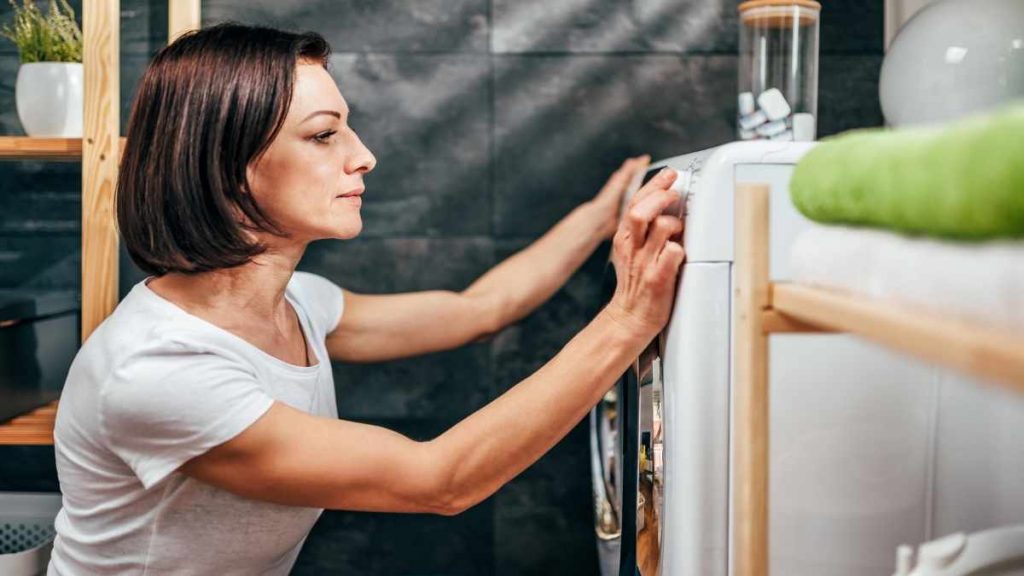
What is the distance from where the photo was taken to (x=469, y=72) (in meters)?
1.98

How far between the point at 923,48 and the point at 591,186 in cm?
75

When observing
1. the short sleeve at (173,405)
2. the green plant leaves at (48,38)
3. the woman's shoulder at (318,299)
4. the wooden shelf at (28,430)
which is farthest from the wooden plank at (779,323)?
the green plant leaves at (48,38)

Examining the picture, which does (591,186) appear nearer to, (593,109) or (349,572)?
(593,109)

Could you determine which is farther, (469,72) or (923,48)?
(469,72)

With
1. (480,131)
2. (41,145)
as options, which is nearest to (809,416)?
(480,131)

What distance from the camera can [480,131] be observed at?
78.4 inches

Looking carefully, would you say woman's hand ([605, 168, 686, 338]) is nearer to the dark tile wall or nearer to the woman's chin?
the woman's chin

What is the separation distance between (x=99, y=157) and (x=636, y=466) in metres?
1.01

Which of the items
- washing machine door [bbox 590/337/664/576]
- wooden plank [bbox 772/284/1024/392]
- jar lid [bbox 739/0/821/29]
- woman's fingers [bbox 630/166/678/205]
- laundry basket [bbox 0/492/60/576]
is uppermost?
jar lid [bbox 739/0/821/29]

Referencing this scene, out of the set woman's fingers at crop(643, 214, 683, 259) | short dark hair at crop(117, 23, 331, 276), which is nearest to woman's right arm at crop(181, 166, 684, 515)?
woman's fingers at crop(643, 214, 683, 259)

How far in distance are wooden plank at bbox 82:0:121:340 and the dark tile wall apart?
322 millimetres

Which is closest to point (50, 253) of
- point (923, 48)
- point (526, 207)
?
point (526, 207)

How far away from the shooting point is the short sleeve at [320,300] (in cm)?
168

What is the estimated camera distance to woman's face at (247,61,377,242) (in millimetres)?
1375
